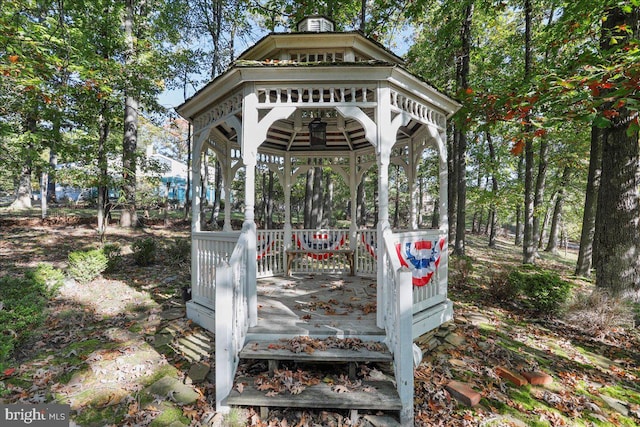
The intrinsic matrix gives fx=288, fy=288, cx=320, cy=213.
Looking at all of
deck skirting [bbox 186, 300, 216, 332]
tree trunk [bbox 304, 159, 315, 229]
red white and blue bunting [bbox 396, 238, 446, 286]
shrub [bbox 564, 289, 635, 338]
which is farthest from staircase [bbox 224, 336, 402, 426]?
tree trunk [bbox 304, 159, 315, 229]

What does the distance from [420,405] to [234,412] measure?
1.96 m

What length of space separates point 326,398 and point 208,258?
2.89m

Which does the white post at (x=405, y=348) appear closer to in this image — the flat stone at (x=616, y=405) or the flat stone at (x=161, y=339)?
the flat stone at (x=616, y=405)

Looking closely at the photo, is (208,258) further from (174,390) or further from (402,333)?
(402,333)

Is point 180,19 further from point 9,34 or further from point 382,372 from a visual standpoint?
point 382,372

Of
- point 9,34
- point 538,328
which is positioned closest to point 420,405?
point 538,328

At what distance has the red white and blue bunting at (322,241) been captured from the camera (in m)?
A: 7.36

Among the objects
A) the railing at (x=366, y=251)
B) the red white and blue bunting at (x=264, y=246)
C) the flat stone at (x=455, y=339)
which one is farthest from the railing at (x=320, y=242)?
the flat stone at (x=455, y=339)

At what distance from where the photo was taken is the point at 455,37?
9703 millimetres

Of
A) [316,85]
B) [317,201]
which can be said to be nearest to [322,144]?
[316,85]

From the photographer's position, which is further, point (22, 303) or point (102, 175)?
point (102, 175)

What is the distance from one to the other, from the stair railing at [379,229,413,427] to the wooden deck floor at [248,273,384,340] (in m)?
0.43

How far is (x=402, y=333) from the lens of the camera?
2.98 metres

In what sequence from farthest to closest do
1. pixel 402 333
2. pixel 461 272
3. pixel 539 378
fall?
pixel 461 272 < pixel 539 378 < pixel 402 333
